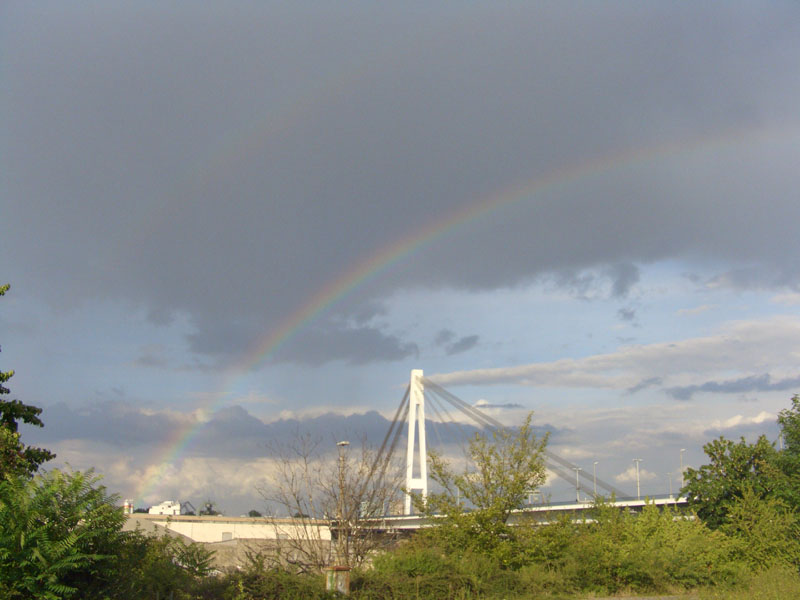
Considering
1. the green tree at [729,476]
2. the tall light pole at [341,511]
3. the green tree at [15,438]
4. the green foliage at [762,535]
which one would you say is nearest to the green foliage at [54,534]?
the green tree at [15,438]

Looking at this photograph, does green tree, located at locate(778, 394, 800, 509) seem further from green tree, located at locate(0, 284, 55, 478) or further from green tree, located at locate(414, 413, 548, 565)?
green tree, located at locate(0, 284, 55, 478)

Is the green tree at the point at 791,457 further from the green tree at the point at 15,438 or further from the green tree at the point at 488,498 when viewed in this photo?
the green tree at the point at 15,438

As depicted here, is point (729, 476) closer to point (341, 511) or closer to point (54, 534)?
point (341, 511)

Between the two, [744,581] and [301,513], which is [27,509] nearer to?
[301,513]

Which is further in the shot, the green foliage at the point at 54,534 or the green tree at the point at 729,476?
the green tree at the point at 729,476

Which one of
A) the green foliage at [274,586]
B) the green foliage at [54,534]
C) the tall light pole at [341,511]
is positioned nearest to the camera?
the green foliage at [54,534]

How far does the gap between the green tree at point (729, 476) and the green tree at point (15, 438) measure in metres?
31.3

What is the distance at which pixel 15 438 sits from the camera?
588 inches

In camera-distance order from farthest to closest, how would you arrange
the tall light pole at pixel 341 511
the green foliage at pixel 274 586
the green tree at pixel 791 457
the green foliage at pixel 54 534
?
the green tree at pixel 791 457 → the tall light pole at pixel 341 511 → the green foliage at pixel 274 586 → the green foliage at pixel 54 534

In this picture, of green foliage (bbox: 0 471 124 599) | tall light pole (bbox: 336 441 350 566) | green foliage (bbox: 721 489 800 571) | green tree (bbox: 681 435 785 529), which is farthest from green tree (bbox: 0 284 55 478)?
green tree (bbox: 681 435 785 529)

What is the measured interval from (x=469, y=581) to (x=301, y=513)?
12.7m

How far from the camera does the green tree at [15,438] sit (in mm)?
14695

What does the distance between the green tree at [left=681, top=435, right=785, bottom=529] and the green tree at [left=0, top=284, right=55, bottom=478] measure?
103 ft

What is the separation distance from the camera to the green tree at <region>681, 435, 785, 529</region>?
119 ft
